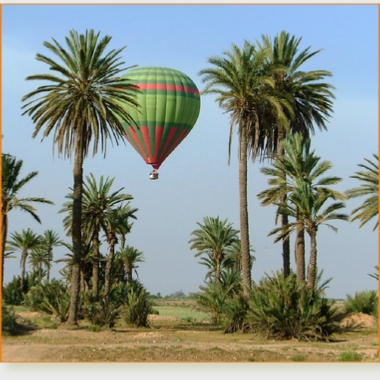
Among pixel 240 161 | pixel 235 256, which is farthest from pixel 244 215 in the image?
pixel 235 256

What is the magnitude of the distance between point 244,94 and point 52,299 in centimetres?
1466

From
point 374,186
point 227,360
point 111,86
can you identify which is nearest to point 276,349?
point 227,360

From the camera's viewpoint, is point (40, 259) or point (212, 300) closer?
point (212, 300)

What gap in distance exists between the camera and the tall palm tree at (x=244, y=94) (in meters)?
43.8

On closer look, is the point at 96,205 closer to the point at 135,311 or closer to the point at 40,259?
the point at 135,311

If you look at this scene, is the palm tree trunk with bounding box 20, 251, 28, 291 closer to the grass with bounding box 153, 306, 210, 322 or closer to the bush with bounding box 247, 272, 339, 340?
the grass with bounding box 153, 306, 210, 322

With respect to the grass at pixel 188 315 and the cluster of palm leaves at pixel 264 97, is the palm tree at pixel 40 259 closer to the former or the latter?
the grass at pixel 188 315

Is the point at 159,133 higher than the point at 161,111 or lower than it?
lower

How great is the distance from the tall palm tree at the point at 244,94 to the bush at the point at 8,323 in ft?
46.2

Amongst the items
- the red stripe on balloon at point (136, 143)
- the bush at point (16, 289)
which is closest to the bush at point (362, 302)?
the red stripe on balloon at point (136, 143)

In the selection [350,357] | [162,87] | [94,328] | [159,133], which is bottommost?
[350,357]

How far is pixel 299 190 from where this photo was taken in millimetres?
38750

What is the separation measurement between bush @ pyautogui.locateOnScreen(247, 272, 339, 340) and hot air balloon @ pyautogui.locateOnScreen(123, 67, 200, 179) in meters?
23.6

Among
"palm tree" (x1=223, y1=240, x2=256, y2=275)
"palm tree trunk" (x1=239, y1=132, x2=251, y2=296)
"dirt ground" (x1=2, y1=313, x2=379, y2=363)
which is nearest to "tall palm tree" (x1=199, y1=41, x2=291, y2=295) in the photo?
"palm tree trunk" (x1=239, y1=132, x2=251, y2=296)
